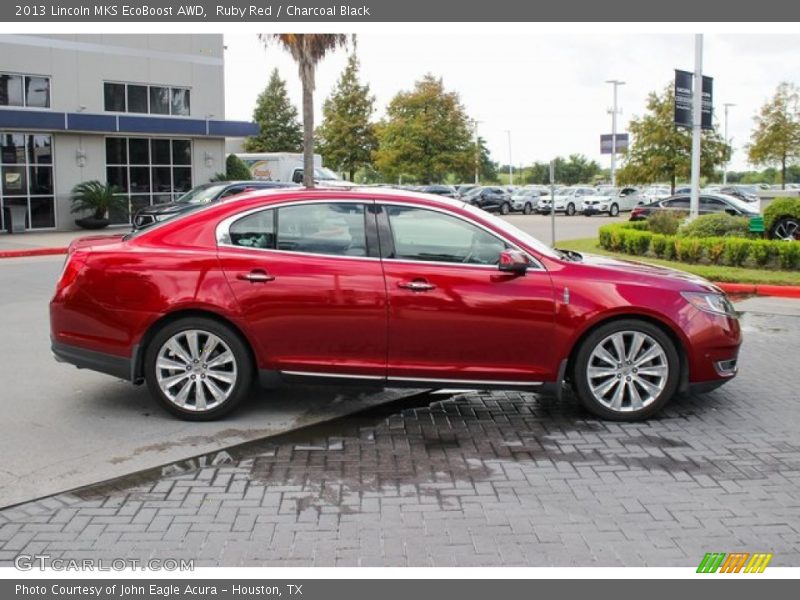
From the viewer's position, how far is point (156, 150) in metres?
31.0

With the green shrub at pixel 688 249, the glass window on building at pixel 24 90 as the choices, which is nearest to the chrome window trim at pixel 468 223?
the green shrub at pixel 688 249

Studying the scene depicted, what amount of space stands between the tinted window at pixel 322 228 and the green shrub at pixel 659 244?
1220cm

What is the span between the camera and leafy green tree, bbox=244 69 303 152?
77769 mm

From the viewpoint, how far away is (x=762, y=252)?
1542 centimetres

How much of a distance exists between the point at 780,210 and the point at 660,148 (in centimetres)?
2276

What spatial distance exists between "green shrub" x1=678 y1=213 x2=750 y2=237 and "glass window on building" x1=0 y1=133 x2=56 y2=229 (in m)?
19.5

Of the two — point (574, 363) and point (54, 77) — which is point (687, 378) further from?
point (54, 77)

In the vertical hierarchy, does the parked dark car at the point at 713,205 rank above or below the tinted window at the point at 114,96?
below

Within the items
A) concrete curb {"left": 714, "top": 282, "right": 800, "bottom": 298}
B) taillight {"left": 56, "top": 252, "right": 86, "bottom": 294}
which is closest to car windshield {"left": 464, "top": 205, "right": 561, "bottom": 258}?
taillight {"left": 56, "top": 252, "right": 86, "bottom": 294}

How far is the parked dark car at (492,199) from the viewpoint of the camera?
162ft

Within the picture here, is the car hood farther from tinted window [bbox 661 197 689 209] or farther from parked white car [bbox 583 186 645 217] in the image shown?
parked white car [bbox 583 186 645 217]

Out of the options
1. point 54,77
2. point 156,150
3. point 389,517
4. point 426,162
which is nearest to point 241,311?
point 389,517

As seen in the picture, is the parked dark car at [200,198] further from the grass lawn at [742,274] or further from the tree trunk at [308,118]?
the grass lawn at [742,274]

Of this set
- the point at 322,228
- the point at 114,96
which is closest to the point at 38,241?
the point at 114,96
